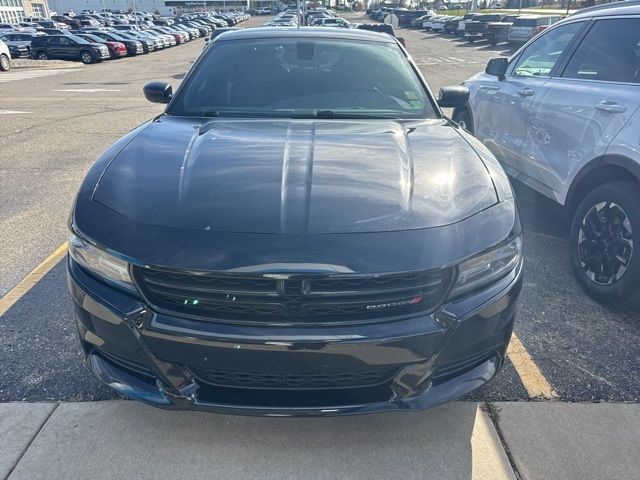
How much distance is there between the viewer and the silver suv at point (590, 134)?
3.24 meters

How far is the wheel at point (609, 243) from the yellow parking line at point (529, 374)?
30.6 inches

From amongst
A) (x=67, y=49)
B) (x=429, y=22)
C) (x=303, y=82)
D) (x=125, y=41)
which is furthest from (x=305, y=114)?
(x=429, y=22)

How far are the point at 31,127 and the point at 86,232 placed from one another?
877cm

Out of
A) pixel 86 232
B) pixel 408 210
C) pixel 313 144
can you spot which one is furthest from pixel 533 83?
pixel 86 232

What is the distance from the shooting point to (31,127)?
9.51 metres

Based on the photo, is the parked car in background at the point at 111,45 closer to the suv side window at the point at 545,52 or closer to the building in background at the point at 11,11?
the suv side window at the point at 545,52

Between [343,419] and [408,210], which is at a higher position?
[408,210]

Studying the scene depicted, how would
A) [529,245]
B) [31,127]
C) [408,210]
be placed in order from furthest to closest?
[31,127], [529,245], [408,210]

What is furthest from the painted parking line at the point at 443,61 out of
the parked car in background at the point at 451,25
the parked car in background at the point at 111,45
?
the parked car in background at the point at 451,25

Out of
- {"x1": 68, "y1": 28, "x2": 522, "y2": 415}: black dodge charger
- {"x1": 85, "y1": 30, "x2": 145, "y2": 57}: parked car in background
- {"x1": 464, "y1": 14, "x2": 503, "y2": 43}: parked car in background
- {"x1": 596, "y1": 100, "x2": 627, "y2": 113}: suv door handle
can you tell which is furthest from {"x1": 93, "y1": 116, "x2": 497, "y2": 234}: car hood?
{"x1": 464, "y1": 14, "x2": 503, "y2": 43}: parked car in background

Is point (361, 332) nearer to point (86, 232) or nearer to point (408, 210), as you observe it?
point (408, 210)

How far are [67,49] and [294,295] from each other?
30.3 meters

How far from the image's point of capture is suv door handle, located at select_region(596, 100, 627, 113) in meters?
3.29

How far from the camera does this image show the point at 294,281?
1899mm
